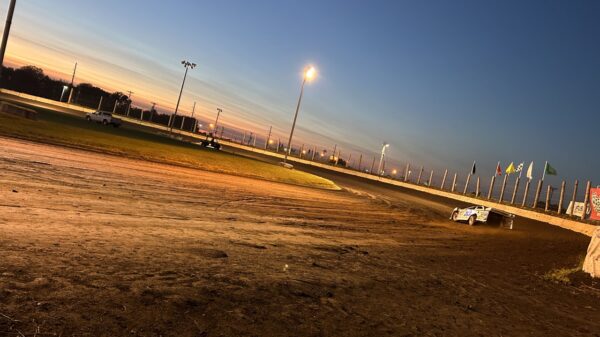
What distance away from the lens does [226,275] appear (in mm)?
5758

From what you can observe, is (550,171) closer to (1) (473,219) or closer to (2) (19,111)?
(1) (473,219)

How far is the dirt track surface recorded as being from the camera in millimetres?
4152

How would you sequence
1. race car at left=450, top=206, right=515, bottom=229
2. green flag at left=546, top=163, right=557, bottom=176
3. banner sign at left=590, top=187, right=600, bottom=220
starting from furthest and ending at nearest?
green flag at left=546, top=163, right=557, bottom=176
banner sign at left=590, top=187, right=600, bottom=220
race car at left=450, top=206, right=515, bottom=229

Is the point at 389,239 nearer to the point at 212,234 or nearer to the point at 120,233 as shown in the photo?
the point at 212,234

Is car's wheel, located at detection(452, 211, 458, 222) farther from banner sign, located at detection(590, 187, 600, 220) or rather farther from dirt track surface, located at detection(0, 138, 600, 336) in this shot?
banner sign, located at detection(590, 187, 600, 220)

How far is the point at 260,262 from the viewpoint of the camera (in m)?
6.81

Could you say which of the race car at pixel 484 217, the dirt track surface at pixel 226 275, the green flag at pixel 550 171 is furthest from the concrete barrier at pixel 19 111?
the green flag at pixel 550 171

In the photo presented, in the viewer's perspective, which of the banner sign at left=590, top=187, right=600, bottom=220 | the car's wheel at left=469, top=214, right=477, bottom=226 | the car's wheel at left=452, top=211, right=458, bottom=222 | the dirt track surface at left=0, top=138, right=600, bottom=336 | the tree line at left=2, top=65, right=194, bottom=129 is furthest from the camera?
the tree line at left=2, top=65, right=194, bottom=129

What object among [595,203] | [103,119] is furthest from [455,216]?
[103,119]

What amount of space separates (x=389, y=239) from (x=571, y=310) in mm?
5097

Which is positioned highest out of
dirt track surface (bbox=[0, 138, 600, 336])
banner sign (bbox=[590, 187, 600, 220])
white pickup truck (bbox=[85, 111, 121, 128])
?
banner sign (bbox=[590, 187, 600, 220])

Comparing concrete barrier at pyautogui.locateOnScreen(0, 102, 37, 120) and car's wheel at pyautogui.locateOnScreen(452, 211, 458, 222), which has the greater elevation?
concrete barrier at pyautogui.locateOnScreen(0, 102, 37, 120)

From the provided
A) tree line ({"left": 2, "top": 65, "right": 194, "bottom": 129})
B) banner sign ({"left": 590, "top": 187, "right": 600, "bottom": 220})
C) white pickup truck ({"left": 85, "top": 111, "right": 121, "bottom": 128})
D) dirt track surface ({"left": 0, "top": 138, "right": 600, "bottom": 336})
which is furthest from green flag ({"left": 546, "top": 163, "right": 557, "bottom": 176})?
tree line ({"left": 2, "top": 65, "right": 194, "bottom": 129})

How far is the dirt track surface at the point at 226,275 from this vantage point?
13.6 feet
